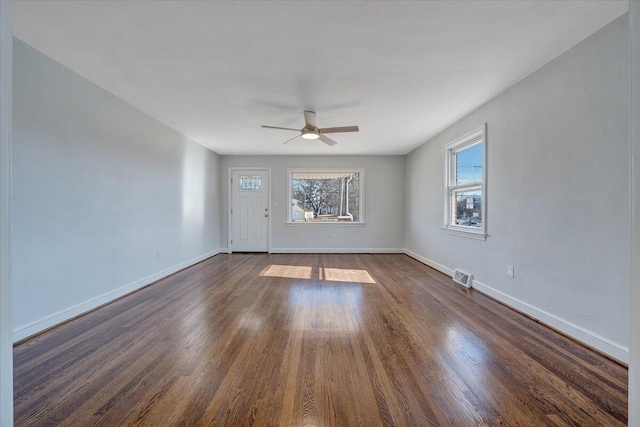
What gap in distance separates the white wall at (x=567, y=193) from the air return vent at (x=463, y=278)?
0.12m

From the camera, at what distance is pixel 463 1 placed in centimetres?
179

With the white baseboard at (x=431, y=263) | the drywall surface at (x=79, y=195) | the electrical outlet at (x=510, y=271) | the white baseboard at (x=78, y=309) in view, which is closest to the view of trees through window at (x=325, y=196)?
the white baseboard at (x=431, y=263)

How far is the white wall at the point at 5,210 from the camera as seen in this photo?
742mm

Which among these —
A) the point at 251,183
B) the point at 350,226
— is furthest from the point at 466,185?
the point at 251,183

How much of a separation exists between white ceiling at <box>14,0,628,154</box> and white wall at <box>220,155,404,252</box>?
2.94m

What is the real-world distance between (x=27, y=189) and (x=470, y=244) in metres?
4.59

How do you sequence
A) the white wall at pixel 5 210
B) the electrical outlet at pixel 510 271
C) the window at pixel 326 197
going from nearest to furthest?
the white wall at pixel 5 210 → the electrical outlet at pixel 510 271 → the window at pixel 326 197

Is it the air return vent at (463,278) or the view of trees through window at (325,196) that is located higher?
the view of trees through window at (325,196)

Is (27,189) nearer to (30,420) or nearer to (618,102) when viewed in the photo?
(30,420)

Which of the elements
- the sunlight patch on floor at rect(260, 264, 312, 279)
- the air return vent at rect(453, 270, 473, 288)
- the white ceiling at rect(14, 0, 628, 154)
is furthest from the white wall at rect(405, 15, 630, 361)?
the sunlight patch on floor at rect(260, 264, 312, 279)

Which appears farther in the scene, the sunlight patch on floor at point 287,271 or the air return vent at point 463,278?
the sunlight patch on floor at point 287,271

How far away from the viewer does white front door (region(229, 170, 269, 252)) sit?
6641 mm

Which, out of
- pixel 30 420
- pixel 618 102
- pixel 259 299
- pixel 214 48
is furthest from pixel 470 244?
pixel 30 420

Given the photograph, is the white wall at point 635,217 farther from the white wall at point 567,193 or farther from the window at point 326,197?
the window at point 326,197
